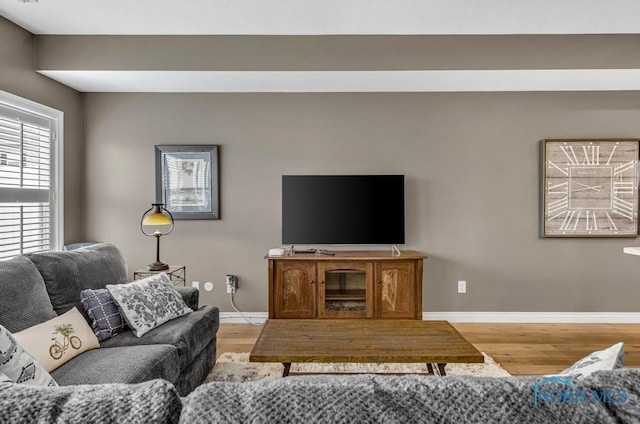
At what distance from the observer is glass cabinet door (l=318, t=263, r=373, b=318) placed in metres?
3.51

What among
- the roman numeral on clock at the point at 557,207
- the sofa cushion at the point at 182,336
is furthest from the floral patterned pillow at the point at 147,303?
the roman numeral on clock at the point at 557,207

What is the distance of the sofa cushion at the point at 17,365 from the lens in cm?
133

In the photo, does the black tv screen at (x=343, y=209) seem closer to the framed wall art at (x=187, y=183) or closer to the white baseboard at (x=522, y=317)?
the framed wall art at (x=187, y=183)

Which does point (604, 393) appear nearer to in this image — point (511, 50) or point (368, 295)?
point (368, 295)

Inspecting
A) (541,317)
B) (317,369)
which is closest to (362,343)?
(317,369)

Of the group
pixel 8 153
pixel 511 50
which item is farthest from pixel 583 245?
pixel 8 153

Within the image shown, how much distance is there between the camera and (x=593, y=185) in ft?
12.4

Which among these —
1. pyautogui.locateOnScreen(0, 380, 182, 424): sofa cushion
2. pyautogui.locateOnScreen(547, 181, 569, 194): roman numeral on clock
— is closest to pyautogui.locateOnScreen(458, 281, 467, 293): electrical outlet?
pyautogui.locateOnScreen(547, 181, 569, 194): roman numeral on clock

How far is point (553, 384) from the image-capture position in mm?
697

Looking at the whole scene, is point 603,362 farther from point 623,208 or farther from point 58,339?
point 623,208

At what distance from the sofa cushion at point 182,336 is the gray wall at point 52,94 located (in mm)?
2037

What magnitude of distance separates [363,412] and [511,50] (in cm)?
340

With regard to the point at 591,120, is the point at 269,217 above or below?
below
